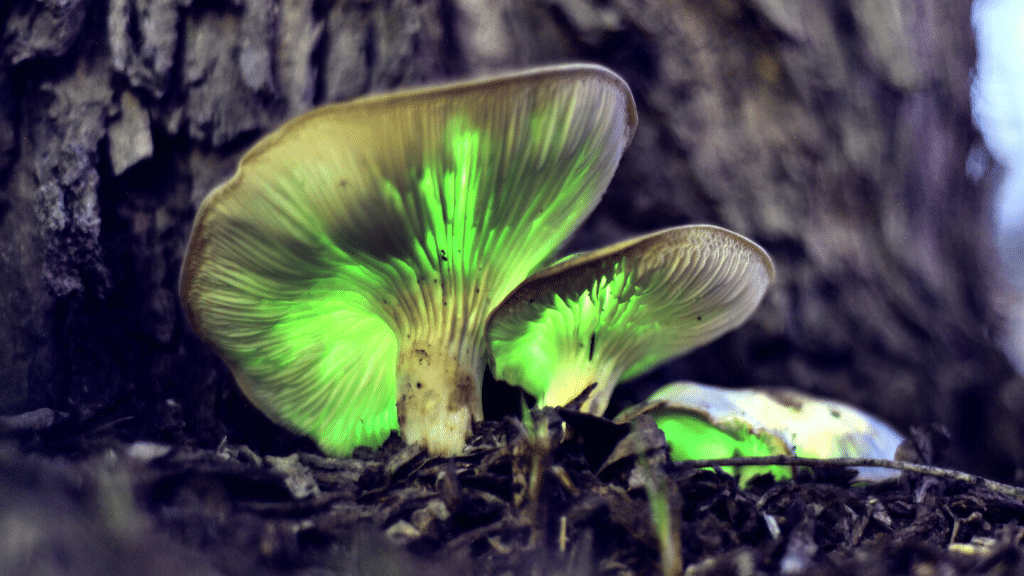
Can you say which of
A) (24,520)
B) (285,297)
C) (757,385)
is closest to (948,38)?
(757,385)

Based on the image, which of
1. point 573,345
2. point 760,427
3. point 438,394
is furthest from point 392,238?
point 760,427

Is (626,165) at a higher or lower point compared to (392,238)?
higher

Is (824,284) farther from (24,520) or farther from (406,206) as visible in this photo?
(24,520)

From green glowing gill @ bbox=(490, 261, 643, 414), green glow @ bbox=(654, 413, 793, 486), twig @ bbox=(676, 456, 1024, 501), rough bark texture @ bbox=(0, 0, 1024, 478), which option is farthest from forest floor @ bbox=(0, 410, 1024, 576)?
rough bark texture @ bbox=(0, 0, 1024, 478)

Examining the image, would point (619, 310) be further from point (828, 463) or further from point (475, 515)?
point (475, 515)

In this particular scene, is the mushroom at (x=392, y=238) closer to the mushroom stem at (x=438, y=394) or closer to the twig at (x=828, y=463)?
the mushroom stem at (x=438, y=394)

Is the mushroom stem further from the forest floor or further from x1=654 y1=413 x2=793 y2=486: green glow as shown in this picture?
x1=654 y1=413 x2=793 y2=486: green glow
